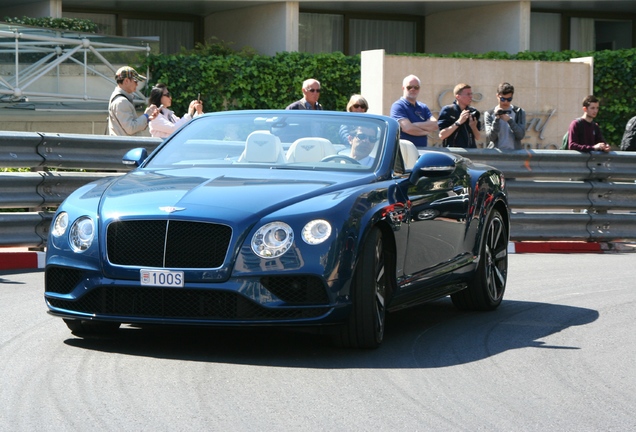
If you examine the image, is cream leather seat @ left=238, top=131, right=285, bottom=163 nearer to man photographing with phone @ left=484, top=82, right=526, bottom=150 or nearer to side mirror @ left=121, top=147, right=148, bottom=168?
side mirror @ left=121, top=147, right=148, bottom=168

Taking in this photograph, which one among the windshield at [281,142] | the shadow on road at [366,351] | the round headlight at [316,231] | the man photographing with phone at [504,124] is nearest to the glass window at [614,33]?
the man photographing with phone at [504,124]

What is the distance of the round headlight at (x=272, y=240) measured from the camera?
6.89m

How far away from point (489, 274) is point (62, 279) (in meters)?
3.55

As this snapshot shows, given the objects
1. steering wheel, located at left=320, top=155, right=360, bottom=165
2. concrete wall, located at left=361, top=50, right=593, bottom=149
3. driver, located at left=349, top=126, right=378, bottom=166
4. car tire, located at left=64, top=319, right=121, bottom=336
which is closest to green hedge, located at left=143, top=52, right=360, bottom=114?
concrete wall, located at left=361, top=50, right=593, bottom=149

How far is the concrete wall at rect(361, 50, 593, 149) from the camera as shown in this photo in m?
23.7

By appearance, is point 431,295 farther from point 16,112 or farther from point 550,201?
point 16,112

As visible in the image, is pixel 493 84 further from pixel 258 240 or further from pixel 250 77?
pixel 258 240

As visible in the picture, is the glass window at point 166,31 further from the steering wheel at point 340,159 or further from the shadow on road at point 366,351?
the steering wheel at point 340,159

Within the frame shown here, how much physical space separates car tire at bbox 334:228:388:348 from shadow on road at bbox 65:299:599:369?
83 millimetres

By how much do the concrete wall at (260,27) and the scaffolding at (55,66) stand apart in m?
6.11

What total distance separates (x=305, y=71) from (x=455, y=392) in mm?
21966

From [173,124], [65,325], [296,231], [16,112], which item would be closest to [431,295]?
[296,231]

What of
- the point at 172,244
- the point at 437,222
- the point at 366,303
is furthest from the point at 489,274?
the point at 172,244

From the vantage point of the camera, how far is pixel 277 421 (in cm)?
557
